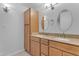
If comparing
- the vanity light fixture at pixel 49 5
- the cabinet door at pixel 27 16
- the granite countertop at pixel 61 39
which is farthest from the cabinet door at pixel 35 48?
the vanity light fixture at pixel 49 5

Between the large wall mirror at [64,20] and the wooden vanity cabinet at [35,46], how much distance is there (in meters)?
0.42

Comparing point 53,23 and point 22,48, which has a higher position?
point 53,23

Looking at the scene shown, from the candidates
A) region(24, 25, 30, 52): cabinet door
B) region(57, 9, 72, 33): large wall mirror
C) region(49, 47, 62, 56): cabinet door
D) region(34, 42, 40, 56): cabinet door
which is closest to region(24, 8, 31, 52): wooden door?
region(24, 25, 30, 52): cabinet door

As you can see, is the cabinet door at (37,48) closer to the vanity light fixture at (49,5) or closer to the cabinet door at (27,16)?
the cabinet door at (27,16)

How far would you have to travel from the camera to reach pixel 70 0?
1.35 m

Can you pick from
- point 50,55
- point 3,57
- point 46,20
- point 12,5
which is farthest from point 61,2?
point 3,57

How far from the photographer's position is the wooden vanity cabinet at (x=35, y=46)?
1.42 metres

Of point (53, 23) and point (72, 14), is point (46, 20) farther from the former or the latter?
point (72, 14)

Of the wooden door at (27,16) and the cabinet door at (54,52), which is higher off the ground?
the wooden door at (27,16)

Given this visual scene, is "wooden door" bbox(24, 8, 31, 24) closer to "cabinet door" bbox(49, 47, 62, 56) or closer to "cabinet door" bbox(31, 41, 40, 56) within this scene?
"cabinet door" bbox(31, 41, 40, 56)

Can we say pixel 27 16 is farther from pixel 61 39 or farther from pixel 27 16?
pixel 61 39

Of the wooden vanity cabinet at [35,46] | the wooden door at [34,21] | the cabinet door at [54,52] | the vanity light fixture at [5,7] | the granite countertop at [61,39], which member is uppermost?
the vanity light fixture at [5,7]

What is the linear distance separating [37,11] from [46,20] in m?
0.19

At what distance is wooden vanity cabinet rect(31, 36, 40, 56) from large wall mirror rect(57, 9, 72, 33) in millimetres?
419
